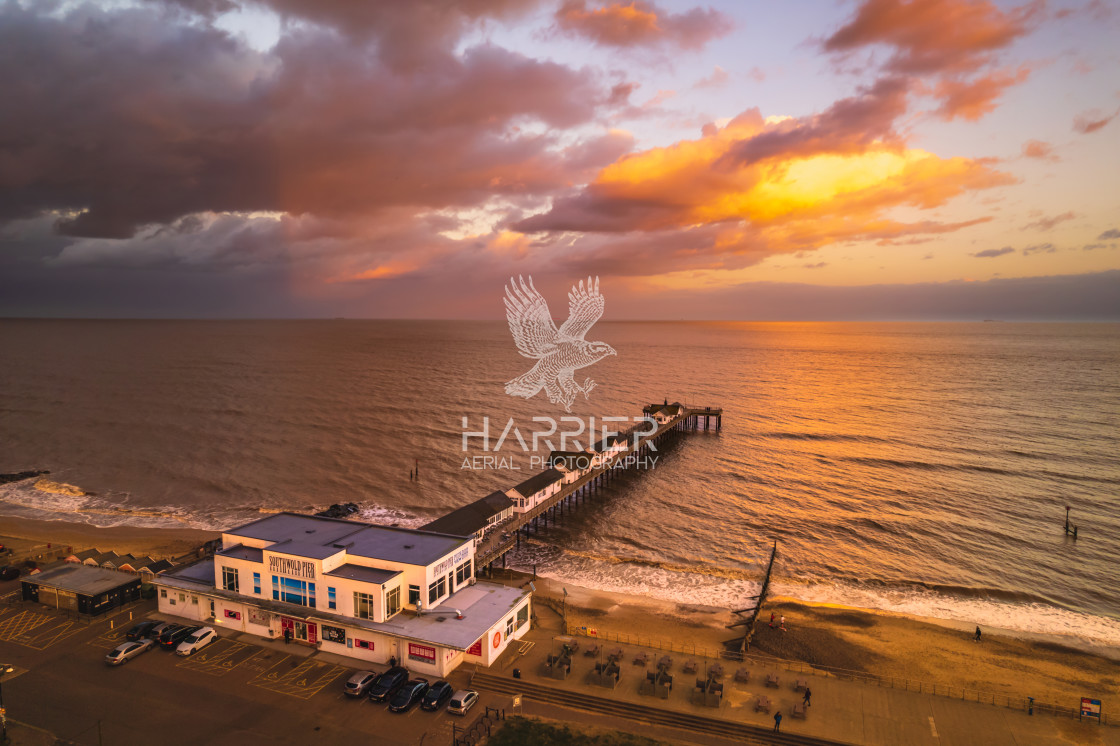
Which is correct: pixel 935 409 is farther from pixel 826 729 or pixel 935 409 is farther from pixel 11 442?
pixel 11 442

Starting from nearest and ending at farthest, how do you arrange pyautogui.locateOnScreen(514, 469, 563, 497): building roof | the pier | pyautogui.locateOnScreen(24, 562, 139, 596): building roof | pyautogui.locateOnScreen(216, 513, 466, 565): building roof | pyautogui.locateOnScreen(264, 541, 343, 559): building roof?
pyautogui.locateOnScreen(264, 541, 343, 559): building roof → pyautogui.locateOnScreen(216, 513, 466, 565): building roof → pyautogui.locateOnScreen(24, 562, 139, 596): building roof → the pier → pyautogui.locateOnScreen(514, 469, 563, 497): building roof

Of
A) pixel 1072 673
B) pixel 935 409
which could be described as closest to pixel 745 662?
pixel 1072 673

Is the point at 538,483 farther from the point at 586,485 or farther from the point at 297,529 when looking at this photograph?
the point at 297,529

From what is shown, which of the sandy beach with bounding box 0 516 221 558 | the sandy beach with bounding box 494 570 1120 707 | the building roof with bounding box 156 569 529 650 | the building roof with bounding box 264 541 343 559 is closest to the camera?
the building roof with bounding box 156 569 529 650

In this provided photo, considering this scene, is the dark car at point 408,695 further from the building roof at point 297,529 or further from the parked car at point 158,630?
the parked car at point 158,630

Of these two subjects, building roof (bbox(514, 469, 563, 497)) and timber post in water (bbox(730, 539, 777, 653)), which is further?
building roof (bbox(514, 469, 563, 497))

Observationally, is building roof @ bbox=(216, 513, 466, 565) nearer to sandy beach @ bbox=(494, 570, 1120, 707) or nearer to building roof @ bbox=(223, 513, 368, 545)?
building roof @ bbox=(223, 513, 368, 545)

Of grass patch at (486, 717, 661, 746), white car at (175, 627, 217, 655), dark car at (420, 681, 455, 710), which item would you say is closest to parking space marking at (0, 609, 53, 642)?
white car at (175, 627, 217, 655)
